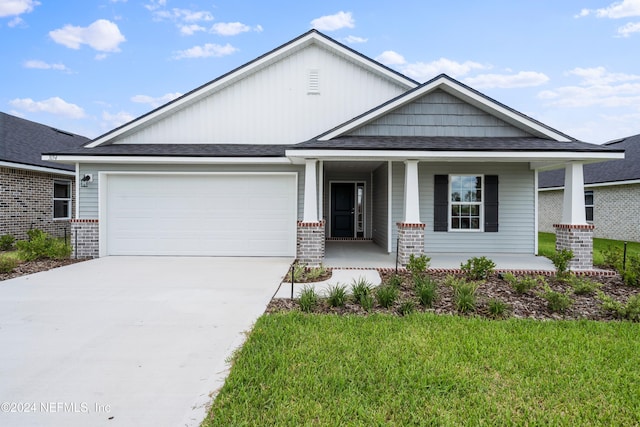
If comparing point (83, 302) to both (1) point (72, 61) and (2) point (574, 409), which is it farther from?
(1) point (72, 61)

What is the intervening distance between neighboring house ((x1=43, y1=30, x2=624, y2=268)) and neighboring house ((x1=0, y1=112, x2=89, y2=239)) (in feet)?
11.6

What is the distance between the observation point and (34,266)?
28.2 ft

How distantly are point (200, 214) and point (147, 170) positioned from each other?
1.94 metres

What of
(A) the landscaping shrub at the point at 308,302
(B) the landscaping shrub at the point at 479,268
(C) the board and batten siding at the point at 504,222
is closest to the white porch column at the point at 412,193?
(B) the landscaping shrub at the point at 479,268

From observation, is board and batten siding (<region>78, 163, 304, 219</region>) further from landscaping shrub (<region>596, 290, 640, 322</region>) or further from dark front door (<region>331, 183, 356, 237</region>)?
landscaping shrub (<region>596, 290, 640, 322</region>)

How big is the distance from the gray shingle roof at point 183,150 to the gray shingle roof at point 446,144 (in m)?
2.02

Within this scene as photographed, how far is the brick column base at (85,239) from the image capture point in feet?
32.5

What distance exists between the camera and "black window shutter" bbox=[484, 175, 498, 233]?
34.1ft

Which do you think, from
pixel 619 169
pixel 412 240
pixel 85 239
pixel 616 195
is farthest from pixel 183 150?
pixel 619 169

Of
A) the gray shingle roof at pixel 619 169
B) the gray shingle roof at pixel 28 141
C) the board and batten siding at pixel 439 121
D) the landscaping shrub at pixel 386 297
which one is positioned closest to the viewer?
the landscaping shrub at pixel 386 297

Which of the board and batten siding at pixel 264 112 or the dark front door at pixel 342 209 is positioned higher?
the board and batten siding at pixel 264 112

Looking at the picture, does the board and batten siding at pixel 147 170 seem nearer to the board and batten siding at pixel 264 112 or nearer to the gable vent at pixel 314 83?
the board and batten siding at pixel 264 112

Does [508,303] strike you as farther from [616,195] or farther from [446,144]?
[616,195]

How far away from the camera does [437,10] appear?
44.2ft
